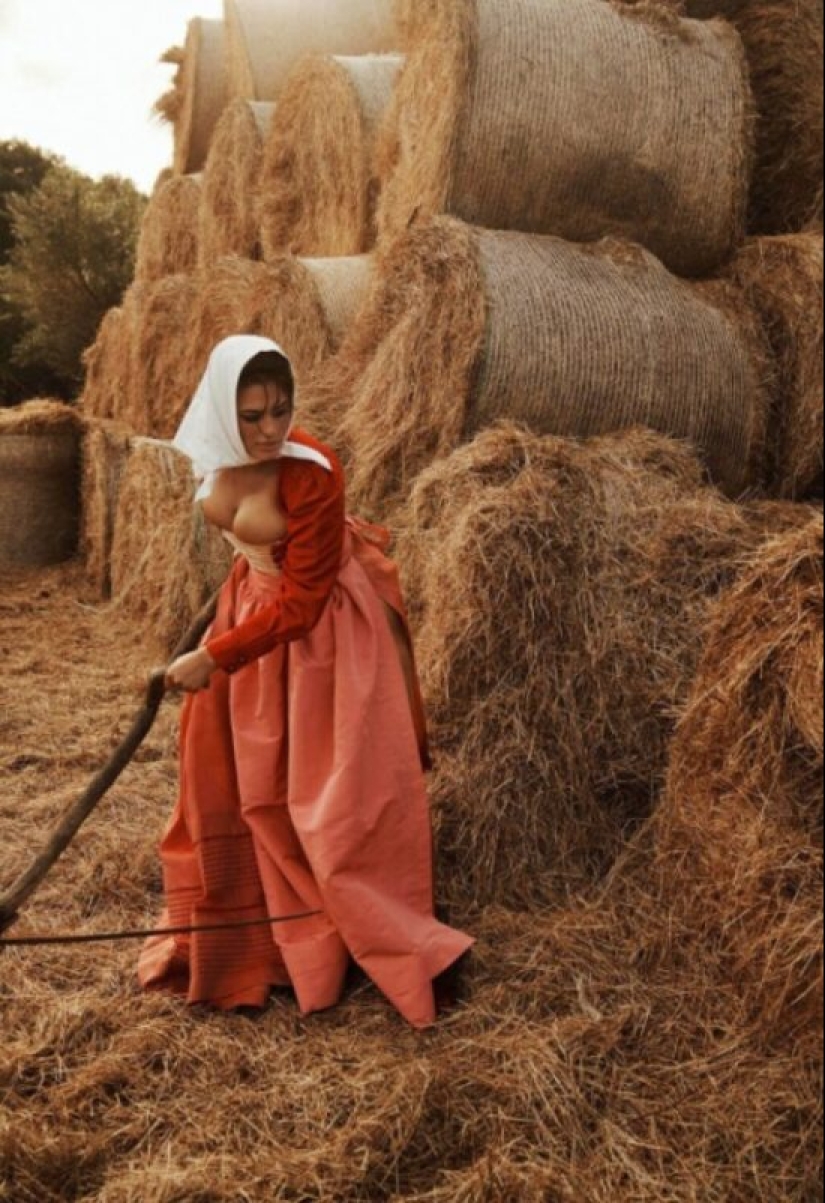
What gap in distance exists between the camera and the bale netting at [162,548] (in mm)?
5199

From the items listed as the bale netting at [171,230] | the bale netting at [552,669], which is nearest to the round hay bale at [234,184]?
the bale netting at [171,230]

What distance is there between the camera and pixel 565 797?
122 inches

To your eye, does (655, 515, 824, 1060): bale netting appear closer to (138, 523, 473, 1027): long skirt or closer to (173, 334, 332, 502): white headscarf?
(138, 523, 473, 1027): long skirt

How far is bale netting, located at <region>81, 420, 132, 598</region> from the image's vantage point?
22.2ft

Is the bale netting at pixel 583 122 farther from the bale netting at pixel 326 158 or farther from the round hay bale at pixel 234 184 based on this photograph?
the round hay bale at pixel 234 184

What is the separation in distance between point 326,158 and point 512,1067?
3.96 meters

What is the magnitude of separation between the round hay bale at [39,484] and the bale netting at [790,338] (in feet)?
14.2

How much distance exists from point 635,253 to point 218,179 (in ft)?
9.48

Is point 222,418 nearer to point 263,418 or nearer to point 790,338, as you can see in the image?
point 263,418

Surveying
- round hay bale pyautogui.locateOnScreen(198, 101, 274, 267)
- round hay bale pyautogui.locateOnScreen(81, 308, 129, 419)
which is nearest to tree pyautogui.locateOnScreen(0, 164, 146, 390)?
round hay bale pyautogui.locateOnScreen(81, 308, 129, 419)

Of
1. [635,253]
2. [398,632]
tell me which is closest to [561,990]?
[398,632]

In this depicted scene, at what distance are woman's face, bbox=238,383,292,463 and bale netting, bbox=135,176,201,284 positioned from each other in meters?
4.69

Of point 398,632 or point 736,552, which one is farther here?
point 736,552

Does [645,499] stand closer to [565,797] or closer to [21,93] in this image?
[565,797]
